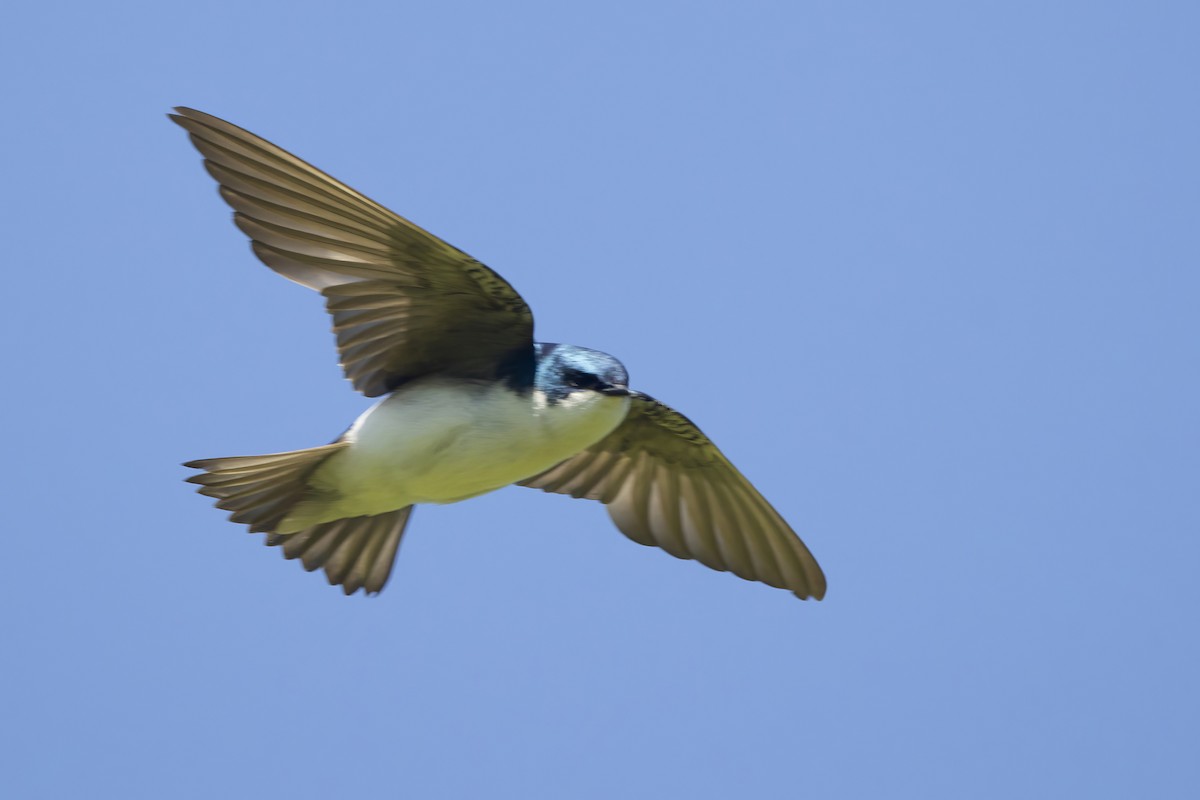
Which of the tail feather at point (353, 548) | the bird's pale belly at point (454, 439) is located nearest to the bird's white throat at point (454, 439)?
the bird's pale belly at point (454, 439)

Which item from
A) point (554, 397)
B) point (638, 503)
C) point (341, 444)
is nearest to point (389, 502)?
point (341, 444)

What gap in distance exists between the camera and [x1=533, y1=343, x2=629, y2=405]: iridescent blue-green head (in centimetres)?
484

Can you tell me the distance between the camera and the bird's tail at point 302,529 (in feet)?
15.7

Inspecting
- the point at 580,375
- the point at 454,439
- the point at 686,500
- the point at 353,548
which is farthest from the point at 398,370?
the point at 686,500

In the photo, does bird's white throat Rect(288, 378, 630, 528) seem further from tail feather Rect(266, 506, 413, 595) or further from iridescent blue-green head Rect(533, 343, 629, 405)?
tail feather Rect(266, 506, 413, 595)

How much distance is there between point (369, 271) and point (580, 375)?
0.61m

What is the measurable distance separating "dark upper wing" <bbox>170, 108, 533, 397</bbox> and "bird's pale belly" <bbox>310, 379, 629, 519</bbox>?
96 millimetres

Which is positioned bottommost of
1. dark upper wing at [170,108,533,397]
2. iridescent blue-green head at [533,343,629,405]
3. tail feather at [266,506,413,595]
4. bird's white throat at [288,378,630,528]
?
tail feather at [266,506,413,595]

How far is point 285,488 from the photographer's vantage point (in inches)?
193

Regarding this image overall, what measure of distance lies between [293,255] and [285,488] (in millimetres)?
626

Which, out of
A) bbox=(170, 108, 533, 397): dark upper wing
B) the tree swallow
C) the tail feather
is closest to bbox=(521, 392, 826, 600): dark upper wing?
the tail feather

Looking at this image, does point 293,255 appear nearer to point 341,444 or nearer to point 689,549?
point 341,444

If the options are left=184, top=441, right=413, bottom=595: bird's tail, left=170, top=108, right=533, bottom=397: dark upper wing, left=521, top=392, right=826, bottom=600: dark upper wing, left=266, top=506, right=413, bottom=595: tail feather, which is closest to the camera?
left=170, top=108, right=533, bottom=397: dark upper wing

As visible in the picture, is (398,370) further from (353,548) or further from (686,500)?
(686,500)
